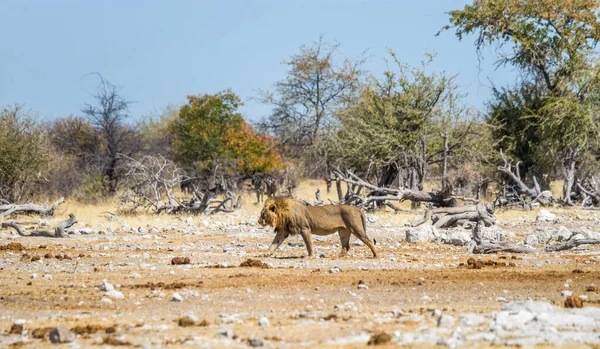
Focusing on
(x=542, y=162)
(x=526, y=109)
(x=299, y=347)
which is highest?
(x=526, y=109)

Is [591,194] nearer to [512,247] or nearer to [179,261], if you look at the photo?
[512,247]

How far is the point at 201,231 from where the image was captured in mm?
21328

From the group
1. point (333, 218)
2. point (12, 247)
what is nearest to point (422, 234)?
point (333, 218)

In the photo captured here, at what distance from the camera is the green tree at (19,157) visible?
29.6 meters

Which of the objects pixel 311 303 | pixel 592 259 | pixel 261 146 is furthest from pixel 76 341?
pixel 261 146

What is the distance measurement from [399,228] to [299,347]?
48.4 ft

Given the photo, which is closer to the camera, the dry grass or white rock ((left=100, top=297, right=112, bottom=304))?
white rock ((left=100, top=297, right=112, bottom=304))

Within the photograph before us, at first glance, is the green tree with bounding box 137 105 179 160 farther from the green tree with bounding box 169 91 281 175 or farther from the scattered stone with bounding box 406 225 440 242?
the scattered stone with bounding box 406 225 440 242

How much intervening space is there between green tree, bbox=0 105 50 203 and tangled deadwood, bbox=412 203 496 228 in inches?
611

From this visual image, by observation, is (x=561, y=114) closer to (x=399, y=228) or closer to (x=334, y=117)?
(x=334, y=117)

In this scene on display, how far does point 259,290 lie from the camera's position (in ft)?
35.1

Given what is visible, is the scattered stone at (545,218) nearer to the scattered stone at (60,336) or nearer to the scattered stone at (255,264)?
the scattered stone at (255,264)

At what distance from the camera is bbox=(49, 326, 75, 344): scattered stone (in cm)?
717

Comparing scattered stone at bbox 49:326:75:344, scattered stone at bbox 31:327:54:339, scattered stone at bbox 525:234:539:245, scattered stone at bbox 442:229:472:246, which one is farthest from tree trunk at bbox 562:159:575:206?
scattered stone at bbox 49:326:75:344
